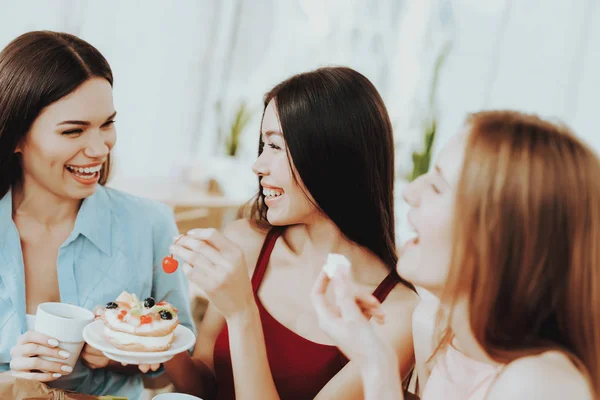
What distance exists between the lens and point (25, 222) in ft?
6.37

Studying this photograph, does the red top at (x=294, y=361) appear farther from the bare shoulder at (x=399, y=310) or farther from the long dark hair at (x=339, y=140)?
the long dark hair at (x=339, y=140)

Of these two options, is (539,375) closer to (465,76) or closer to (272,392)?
(272,392)

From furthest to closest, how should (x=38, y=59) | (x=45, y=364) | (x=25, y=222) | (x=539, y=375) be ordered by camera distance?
1. (x=25, y=222)
2. (x=38, y=59)
3. (x=45, y=364)
4. (x=539, y=375)

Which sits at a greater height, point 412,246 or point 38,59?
point 38,59

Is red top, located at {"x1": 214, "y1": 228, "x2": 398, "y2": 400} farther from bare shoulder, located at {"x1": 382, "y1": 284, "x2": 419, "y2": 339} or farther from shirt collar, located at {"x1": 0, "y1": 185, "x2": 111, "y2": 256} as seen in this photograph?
shirt collar, located at {"x1": 0, "y1": 185, "x2": 111, "y2": 256}

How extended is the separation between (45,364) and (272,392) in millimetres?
563

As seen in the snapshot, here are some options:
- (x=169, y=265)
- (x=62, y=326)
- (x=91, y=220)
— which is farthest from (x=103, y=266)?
(x=62, y=326)

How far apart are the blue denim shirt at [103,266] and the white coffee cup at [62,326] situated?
30cm

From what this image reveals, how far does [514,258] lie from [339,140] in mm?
786

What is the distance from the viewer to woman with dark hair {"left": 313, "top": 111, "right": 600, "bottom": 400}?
1.03 m

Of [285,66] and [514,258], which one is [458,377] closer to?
[514,258]

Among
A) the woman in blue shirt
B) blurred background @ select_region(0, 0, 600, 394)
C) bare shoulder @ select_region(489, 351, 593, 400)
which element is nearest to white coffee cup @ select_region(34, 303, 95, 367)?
the woman in blue shirt

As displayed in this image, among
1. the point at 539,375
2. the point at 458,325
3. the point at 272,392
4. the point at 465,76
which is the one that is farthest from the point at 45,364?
the point at 465,76

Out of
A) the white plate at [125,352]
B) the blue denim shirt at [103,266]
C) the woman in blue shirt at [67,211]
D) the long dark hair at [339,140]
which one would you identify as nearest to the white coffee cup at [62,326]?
the white plate at [125,352]
